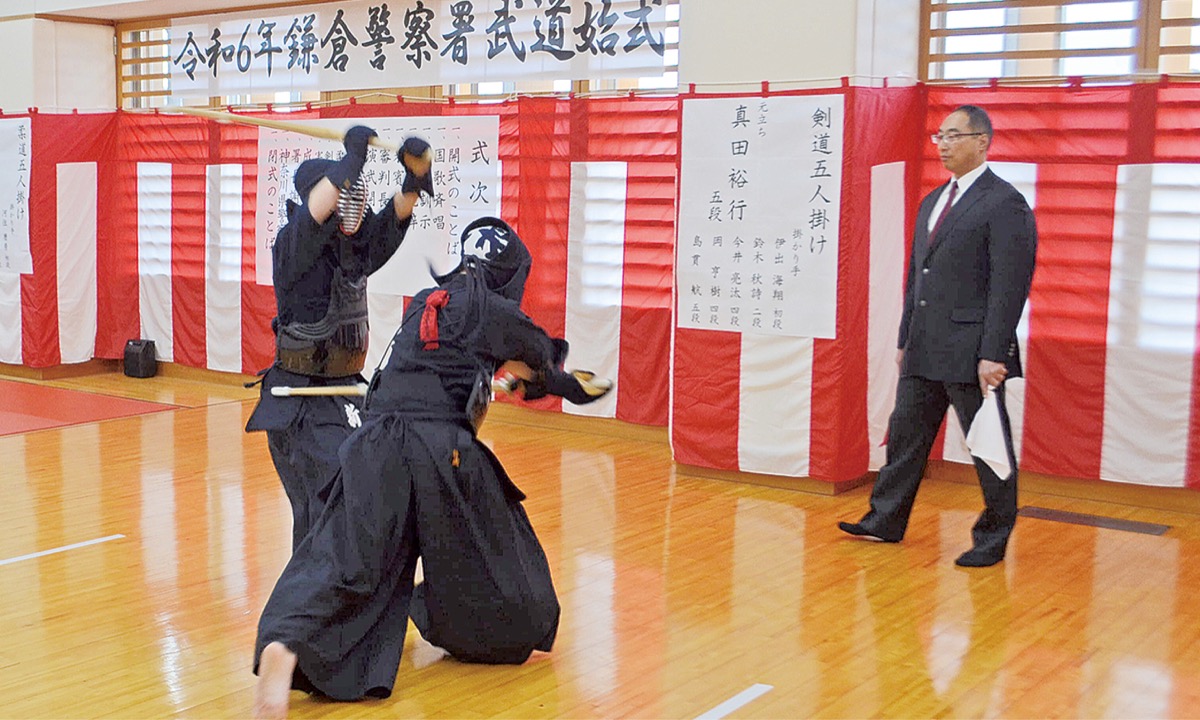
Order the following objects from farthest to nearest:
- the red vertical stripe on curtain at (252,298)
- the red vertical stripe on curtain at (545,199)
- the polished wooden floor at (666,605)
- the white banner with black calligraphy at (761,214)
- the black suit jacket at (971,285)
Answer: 1. the red vertical stripe on curtain at (252,298)
2. the red vertical stripe on curtain at (545,199)
3. the white banner with black calligraphy at (761,214)
4. the black suit jacket at (971,285)
5. the polished wooden floor at (666,605)

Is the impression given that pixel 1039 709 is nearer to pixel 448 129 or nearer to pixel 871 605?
pixel 871 605

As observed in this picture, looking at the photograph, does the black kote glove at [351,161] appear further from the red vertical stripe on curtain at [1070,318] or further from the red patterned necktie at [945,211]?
the red vertical stripe on curtain at [1070,318]

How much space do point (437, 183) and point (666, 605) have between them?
11.8ft

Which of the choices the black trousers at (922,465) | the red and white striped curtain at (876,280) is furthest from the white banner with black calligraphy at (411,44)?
the black trousers at (922,465)

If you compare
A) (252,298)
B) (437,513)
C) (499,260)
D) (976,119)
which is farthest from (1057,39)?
(252,298)

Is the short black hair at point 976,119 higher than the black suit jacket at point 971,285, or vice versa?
the short black hair at point 976,119

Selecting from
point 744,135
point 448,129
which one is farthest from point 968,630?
point 448,129

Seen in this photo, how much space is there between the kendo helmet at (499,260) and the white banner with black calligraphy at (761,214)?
220 centimetres

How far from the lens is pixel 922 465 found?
14.7ft

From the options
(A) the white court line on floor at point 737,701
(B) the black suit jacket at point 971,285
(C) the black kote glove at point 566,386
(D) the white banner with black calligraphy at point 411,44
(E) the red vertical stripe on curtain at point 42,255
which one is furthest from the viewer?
(E) the red vertical stripe on curtain at point 42,255

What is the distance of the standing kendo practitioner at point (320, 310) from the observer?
3.43 metres

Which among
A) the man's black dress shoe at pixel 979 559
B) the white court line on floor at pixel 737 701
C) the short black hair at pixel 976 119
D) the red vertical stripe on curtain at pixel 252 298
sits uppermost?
the short black hair at pixel 976 119

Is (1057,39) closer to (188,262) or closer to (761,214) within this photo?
(761,214)

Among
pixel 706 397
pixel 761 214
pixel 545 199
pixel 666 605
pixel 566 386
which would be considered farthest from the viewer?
pixel 545 199
